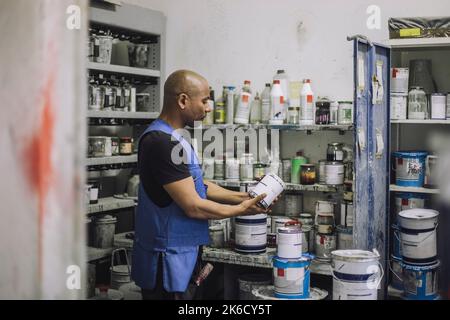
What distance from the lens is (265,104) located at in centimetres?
421

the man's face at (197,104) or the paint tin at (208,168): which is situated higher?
the man's face at (197,104)

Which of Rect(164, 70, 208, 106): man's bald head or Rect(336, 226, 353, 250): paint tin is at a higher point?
Rect(164, 70, 208, 106): man's bald head

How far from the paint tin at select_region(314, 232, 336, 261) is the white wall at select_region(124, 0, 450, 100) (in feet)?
3.43

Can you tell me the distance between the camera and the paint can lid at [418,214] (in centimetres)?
362

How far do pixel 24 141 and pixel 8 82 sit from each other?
0.19 meters

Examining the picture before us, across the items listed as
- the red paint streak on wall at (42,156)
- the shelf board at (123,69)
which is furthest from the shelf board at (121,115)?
the red paint streak on wall at (42,156)

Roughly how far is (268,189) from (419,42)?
143 centimetres

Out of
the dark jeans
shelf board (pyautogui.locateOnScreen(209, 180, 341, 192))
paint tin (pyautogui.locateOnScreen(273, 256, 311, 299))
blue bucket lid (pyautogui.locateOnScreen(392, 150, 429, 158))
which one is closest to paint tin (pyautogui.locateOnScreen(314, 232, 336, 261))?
shelf board (pyautogui.locateOnScreen(209, 180, 341, 192))

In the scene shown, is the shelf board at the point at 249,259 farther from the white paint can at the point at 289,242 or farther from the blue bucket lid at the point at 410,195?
the blue bucket lid at the point at 410,195

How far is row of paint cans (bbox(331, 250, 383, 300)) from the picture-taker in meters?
3.12

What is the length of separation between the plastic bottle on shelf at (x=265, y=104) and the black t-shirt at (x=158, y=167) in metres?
1.52

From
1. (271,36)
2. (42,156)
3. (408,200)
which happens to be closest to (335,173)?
(408,200)

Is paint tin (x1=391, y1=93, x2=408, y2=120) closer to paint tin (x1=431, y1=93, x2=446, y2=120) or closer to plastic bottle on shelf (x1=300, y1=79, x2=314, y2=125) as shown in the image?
paint tin (x1=431, y1=93, x2=446, y2=120)
